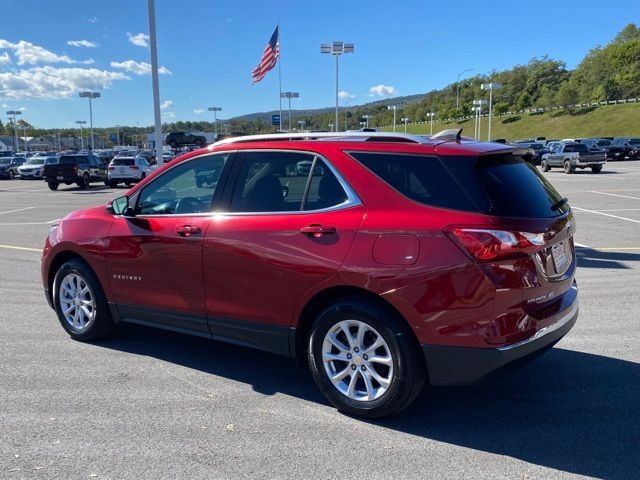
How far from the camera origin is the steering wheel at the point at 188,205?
4562 millimetres


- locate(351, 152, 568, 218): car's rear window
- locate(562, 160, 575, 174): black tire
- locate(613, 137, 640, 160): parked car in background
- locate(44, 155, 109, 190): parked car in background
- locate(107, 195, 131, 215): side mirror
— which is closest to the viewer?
locate(351, 152, 568, 218): car's rear window

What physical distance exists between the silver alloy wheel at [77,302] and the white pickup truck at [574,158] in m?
32.8

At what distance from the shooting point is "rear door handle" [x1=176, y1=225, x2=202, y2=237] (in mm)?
4391

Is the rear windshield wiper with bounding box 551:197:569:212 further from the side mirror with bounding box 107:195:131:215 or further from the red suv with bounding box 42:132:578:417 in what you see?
the side mirror with bounding box 107:195:131:215

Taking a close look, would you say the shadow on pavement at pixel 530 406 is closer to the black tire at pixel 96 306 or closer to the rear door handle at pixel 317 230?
the black tire at pixel 96 306

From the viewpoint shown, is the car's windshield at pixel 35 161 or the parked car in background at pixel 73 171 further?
the car's windshield at pixel 35 161

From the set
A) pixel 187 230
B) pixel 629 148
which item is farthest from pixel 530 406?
pixel 629 148

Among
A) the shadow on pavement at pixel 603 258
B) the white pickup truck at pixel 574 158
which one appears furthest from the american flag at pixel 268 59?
the shadow on pavement at pixel 603 258

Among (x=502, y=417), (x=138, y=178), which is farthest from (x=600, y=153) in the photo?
(x=502, y=417)

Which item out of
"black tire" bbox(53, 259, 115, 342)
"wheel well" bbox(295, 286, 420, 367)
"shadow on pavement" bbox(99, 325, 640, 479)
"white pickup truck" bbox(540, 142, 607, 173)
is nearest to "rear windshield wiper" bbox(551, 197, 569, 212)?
"shadow on pavement" bbox(99, 325, 640, 479)

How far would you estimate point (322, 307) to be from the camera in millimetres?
3959

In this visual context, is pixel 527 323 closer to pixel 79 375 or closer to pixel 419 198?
pixel 419 198

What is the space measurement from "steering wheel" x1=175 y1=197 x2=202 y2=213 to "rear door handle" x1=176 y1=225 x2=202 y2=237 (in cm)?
16

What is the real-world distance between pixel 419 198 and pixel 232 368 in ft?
7.35
